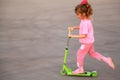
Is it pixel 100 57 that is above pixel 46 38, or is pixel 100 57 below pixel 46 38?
below

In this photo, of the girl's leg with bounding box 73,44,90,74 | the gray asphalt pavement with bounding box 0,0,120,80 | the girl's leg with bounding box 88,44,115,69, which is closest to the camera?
the girl's leg with bounding box 73,44,90,74

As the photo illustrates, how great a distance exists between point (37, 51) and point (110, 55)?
4.71 ft

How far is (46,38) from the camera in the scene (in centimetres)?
752

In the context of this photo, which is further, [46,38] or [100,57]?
[46,38]

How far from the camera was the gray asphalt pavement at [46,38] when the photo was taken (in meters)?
5.73

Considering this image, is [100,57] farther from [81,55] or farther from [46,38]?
[46,38]

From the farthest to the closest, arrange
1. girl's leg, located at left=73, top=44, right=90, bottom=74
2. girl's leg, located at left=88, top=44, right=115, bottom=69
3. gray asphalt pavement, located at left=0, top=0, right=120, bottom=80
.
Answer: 1. gray asphalt pavement, located at left=0, top=0, right=120, bottom=80
2. girl's leg, located at left=88, top=44, right=115, bottom=69
3. girl's leg, located at left=73, top=44, right=90, bottom=74

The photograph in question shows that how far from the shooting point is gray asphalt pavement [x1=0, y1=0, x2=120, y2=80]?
5.73 meters

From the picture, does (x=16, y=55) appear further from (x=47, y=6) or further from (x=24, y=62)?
(x=47, y=6)

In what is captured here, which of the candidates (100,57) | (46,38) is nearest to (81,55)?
(100,57)

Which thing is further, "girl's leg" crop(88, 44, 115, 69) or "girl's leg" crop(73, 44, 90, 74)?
"girl's leg" crop(88, 44, 115, 69)

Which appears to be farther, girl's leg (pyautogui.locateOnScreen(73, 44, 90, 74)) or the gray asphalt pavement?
the gray asphalt pavement

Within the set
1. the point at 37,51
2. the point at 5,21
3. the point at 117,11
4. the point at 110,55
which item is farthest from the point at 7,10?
the point at 110,55

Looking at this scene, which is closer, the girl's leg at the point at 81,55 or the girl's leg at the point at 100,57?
the girl's leg at the point at 81,55
